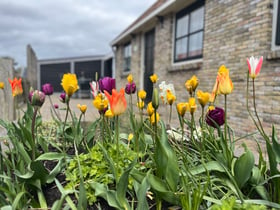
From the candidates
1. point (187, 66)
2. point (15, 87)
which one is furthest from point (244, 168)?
point (187, 66)

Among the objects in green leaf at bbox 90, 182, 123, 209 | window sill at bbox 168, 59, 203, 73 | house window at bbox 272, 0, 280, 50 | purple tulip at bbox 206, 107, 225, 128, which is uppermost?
house window at bbox 272, 0, 280, 50

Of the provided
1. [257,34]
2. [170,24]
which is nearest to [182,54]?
[170,24]

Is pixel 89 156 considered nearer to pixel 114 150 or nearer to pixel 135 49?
→ pixel 114 150

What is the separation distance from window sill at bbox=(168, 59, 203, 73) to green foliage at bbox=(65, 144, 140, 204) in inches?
192

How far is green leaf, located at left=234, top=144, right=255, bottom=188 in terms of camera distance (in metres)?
1.13

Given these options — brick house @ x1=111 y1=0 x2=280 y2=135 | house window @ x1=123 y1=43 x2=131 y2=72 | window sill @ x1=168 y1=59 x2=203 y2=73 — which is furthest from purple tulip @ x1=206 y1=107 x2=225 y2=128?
house window @ x1=123 y1=43 x2=131 y2=72

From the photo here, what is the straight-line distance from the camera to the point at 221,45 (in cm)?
519

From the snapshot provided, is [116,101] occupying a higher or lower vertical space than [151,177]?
higher

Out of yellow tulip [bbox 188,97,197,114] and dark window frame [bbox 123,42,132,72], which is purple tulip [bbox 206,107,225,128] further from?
dark window frame [bbox 123,42,132,72]

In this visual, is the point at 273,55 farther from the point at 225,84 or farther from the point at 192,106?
the point at 192,106

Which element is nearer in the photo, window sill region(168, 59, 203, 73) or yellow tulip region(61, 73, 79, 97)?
yellow tulip region(61, 73, 79, 97)

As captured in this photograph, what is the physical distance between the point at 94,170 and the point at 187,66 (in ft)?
17.4

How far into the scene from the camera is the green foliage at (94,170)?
1124 mm

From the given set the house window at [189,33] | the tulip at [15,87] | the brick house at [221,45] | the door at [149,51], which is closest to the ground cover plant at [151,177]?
the tulip at [15,87]
